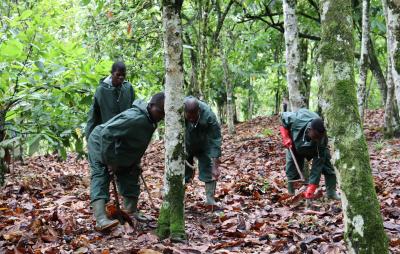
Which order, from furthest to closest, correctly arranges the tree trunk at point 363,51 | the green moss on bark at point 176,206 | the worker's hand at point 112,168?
the tree trunk at point 363,51 < the worker's hand at point 112,168 < the green moss on bark at point 176,206

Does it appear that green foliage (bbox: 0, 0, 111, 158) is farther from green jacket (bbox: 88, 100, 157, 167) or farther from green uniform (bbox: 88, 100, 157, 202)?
green jacket (bbox: 88, 100, 157, 167)

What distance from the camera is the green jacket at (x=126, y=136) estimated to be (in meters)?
5.28

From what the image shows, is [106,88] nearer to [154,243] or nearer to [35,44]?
[35,44]

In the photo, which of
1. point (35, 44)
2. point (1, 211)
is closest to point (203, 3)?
point (35, 44)

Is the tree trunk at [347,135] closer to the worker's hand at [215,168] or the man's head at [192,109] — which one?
the man's head at [192,109]

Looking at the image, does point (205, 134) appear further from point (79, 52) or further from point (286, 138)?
point (79, 52)

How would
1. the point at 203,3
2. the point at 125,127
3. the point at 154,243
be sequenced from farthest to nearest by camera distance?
the point at 203,3 < the point at 125,127 < the point at 154,243

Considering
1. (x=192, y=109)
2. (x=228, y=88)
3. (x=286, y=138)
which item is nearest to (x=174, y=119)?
(x=192, y=109)

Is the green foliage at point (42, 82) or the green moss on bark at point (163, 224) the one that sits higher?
the green foliage at point (42, 82)

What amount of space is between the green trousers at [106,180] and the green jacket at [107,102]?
71 centimetres

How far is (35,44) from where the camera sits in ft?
19.0

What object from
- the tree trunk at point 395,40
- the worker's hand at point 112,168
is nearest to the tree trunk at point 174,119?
the worker's hand at point 112,168

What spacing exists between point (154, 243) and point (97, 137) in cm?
159

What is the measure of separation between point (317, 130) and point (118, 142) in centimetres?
272
